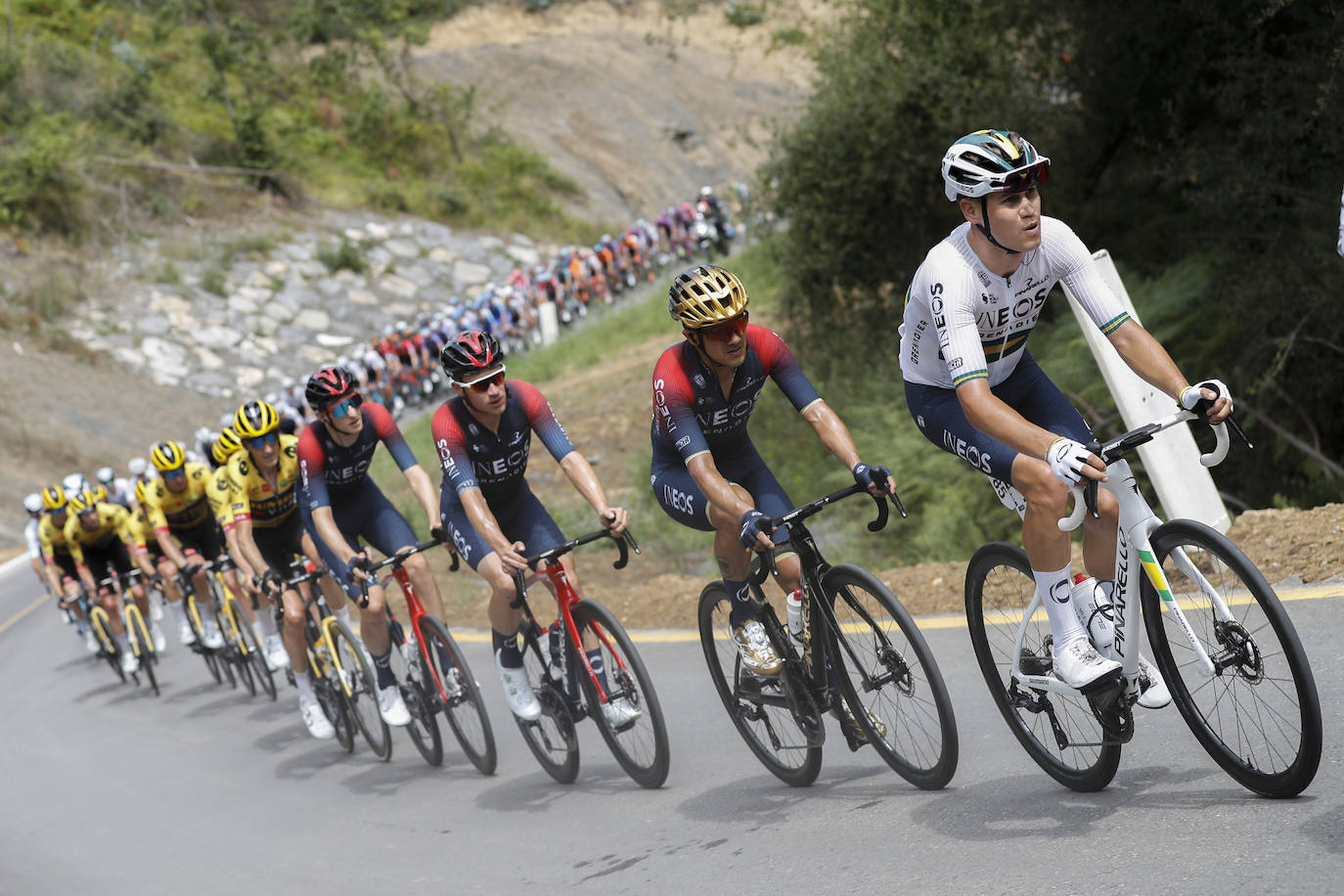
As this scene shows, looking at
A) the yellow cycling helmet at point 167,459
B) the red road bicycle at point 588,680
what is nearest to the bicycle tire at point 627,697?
the red road bicycle at point 588,680

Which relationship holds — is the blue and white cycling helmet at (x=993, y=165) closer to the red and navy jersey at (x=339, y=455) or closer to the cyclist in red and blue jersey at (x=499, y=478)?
the cyclist in red and blue jersey at (x=499, y=478)

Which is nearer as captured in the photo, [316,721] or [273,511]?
[316,721]

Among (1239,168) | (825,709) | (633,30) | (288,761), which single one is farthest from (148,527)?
(633,30)

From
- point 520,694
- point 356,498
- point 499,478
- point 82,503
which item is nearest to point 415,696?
point 520,694

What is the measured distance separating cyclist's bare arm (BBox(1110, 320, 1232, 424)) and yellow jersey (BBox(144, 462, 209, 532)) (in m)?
9.99

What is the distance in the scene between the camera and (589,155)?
61.4 metres

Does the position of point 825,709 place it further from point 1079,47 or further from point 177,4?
point 177,4

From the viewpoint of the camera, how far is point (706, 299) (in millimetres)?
5516

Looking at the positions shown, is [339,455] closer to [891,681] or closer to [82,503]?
[891,681]

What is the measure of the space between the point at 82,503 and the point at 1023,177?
12.3m

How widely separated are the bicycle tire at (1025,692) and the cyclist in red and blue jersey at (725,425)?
0.75 m

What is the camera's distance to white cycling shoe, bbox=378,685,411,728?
322 inches

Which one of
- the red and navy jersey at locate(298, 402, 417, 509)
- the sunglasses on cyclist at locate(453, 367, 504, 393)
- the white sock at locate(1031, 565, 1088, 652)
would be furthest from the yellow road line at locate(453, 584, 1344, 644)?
the red and navy jersey at locate(298, 402, 417, 509)

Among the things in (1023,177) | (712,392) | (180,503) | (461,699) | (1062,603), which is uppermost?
(180,503)
